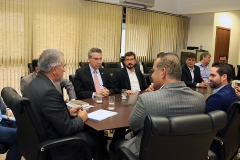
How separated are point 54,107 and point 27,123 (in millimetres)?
224

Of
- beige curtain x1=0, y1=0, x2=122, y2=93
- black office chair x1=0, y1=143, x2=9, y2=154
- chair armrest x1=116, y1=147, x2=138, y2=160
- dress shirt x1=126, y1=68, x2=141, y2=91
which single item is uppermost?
beige curtain x1=0, y1=0, x2=122, y2=93

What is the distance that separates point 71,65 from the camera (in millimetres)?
5488

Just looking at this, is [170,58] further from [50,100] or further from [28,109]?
[28,109]

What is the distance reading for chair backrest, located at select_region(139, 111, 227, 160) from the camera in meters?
1.34

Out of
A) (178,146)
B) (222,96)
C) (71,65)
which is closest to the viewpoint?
(178,146)

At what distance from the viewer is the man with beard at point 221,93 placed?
2.19 meters

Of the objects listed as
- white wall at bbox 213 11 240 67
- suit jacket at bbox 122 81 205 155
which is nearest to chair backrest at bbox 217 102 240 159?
suit jacket at bbox 122 81 205 155

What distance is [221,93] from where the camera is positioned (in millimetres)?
2223

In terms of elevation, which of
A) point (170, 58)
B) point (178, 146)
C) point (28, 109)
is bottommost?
point (178, 146)

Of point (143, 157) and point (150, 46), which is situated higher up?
point (150, 46)

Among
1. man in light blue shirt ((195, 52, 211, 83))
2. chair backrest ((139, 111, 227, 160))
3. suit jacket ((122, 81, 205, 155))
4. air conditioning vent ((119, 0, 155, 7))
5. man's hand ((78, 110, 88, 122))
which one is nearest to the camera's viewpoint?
chair backrest ((139, 111, 227, 160))

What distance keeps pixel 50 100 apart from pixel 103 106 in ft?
2.82

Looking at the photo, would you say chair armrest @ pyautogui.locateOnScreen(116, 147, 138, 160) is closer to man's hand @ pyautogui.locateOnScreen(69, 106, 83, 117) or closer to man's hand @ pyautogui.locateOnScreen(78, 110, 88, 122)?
man's hand @ pyautogui.locateOnScreen(78, 110, 88, 122)

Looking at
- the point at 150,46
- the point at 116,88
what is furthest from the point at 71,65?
the point at 150,46
